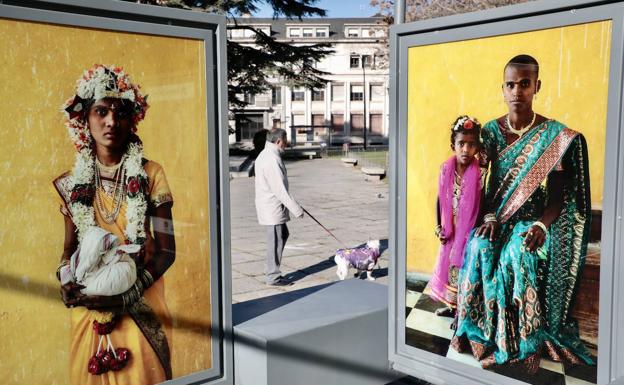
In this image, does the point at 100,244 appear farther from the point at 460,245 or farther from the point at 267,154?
the point at 267,154

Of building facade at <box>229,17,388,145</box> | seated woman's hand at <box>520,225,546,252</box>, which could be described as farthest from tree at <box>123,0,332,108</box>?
building facade at <box>229,17,388,145</box>

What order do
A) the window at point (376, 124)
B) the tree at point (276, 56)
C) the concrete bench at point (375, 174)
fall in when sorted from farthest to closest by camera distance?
the window at point (376, 124) → the concrete bench at point (375, 174) → the tree at point (276, 56)

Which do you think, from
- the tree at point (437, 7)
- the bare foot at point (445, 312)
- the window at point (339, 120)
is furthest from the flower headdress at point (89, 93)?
the window at point (339, 120)

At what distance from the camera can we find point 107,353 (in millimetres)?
3115

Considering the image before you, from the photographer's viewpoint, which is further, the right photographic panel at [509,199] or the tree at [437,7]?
the tree at [437,7]

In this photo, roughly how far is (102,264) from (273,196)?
4.51 m

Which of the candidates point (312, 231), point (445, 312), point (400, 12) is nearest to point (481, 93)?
point (400, 12)

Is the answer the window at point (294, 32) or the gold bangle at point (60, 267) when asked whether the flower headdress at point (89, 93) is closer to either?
the gold bangle at point (60, 267)

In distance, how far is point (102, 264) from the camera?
10.1ft

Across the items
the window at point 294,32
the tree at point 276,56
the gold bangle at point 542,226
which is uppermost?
the window at point 294,32

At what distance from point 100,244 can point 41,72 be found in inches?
31.9

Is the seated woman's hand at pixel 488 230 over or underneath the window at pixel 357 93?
underneath

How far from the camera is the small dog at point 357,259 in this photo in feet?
→ 24.4

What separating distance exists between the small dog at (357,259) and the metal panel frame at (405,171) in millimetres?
3586
